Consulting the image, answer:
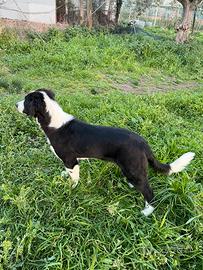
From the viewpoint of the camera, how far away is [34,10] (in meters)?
10.8

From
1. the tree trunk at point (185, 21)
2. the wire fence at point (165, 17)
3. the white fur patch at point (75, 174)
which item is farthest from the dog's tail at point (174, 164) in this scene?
the wire fence at point (165, 17)

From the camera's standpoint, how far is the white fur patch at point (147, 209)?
2750 millimetres

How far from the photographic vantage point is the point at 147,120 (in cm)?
449

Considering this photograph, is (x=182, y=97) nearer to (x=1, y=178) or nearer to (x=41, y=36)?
(x=1, y=178)

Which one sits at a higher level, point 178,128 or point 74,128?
point 74,128

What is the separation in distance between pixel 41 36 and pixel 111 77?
10.5 feet

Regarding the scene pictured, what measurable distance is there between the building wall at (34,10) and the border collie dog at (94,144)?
28.0 ft

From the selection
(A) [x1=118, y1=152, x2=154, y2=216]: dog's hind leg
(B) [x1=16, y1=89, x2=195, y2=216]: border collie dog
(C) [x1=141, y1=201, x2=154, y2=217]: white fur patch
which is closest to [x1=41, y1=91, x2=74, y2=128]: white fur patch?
(B) [x1=16, y1=89, x2=195, y2=216]: border collie dog

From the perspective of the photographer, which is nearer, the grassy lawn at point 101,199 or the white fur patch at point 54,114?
the grassy lawn at point 101,199

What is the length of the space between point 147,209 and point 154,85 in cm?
514

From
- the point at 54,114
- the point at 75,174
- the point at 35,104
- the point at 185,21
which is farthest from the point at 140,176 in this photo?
the point at 185,21

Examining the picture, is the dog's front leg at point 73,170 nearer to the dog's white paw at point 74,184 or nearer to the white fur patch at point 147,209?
the dog's white paw at point 74,184

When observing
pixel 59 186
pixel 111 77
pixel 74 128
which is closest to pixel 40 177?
pixel 59 186

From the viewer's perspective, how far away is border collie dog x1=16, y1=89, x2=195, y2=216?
2648 millimetres
